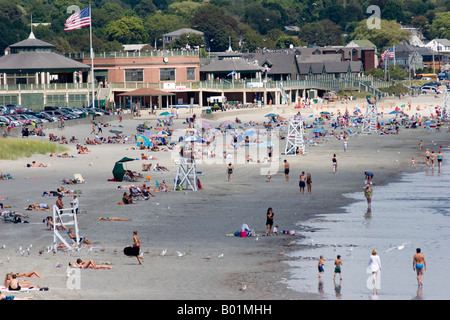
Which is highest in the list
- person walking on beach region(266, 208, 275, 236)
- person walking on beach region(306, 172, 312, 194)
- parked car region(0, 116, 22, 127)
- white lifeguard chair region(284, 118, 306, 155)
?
parked car region(0, 116, 22, 127)

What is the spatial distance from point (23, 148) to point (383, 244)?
32.2 m

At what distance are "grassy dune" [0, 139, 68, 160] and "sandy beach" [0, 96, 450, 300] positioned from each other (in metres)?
0.83

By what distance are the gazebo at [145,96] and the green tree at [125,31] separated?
8171 centimetres

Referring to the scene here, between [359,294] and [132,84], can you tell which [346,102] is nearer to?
[132,84]

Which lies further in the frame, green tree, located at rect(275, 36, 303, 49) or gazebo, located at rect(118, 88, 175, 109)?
green tree, located at rect(275, 36, 303, 49)

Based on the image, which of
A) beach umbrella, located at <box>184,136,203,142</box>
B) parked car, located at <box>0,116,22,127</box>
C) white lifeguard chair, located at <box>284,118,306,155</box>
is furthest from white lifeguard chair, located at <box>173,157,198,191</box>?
parked car, located at <box>0,116,22,127</box>

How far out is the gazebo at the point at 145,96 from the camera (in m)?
98.1

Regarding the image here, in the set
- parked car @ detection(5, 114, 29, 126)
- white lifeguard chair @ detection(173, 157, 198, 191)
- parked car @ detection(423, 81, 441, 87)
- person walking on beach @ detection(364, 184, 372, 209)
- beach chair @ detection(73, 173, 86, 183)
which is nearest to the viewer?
person walking on beach @ detection(364, 184, 372, 209)

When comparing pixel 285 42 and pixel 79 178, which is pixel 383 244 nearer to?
pixel 79 178

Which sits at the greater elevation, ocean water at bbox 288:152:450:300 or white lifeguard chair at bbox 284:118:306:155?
white lifeguard chair at bbox 284:118:306:155

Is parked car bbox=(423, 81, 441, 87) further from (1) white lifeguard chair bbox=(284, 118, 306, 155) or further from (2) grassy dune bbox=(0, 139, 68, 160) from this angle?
(2) grassy dune bbox=(0, 139, 68, 160)

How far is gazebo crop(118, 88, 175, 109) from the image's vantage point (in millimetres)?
98125

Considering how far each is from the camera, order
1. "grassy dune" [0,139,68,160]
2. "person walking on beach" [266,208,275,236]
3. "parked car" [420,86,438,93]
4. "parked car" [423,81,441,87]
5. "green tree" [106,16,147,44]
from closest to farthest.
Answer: "person walking on beach" [266,208,275,236] < "grassy dune" [0,139,68,160] < "parked car" [420,86,438,93] < "parked car" [423,81,441,87] < "green tree" [106,16,147,44]

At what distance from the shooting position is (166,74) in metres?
106
